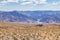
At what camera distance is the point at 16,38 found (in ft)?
103

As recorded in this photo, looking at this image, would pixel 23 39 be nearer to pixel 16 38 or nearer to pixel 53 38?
pixel 16 38

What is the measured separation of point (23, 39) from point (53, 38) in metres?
5.39

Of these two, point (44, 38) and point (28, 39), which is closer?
point (28, 39)

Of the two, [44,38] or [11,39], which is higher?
[11,39]

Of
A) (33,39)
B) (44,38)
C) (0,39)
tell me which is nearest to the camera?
(0,39)

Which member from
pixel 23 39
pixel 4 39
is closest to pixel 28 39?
pixel 23 39

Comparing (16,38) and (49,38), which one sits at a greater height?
(16,38)

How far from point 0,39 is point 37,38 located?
582cm

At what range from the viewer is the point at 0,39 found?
3077 cm

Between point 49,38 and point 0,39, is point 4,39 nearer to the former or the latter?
point 0,39

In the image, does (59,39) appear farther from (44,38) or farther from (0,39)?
(0,39)

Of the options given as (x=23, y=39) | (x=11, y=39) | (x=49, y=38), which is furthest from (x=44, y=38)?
(x=11, y=39)

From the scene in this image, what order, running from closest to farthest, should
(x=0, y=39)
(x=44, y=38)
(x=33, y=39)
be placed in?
(x=0, y=39)
(x=33, y=39)
(x=44, y=38)

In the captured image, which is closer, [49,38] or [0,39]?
[0,39]
